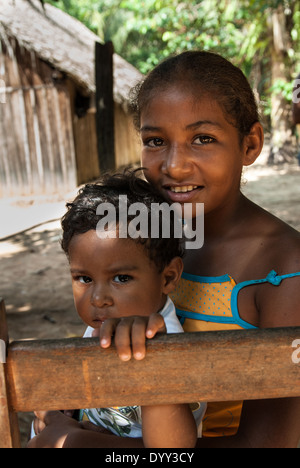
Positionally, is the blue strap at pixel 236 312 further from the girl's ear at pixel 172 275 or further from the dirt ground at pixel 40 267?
the dirt ground at pixel 40 267

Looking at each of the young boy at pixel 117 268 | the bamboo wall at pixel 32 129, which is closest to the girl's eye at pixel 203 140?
the young boy at pixel 117 268

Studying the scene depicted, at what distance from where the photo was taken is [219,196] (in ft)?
4.76

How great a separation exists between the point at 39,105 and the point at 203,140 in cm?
935

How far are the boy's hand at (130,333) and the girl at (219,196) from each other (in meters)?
0.48

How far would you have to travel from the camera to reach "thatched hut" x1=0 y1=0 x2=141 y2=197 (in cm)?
959

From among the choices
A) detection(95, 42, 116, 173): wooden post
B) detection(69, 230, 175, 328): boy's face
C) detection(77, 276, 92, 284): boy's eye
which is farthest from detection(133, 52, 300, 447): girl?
detection(95, 42, 116, 173): wooden post

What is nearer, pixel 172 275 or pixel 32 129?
pixel 172 275

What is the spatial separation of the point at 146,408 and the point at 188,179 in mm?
666

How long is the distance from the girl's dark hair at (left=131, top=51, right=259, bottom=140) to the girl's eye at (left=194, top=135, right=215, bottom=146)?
11 cm

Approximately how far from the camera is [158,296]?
1.39 meters

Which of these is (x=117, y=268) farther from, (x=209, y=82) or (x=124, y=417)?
(x=209, y=82)

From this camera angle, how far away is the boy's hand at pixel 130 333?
0.80 m

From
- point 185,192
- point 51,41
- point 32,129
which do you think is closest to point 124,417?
point 185,192
